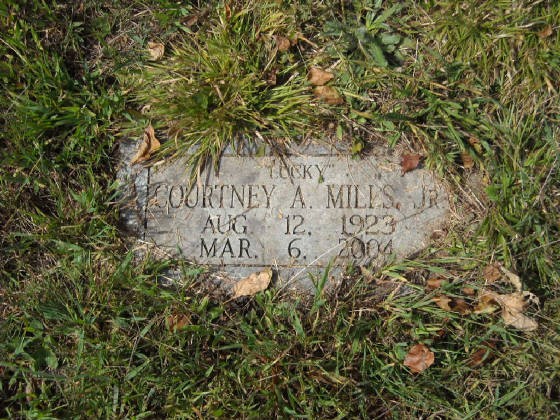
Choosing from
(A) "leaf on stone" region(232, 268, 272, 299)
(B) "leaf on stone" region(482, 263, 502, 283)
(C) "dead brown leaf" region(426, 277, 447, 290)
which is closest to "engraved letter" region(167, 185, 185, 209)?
(A) "leaf on stone" region(232, 268, 272, 299)

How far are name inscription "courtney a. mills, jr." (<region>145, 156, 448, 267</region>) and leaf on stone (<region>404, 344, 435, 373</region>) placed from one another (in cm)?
45

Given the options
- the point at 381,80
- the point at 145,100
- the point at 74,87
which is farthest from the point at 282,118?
the point at 74,87

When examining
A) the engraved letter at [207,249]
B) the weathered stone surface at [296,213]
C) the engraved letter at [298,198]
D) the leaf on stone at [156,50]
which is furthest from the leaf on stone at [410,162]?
the leaf on stone at [156,50]

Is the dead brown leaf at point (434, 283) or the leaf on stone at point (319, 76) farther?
the leaf on stone at point (319, 76)

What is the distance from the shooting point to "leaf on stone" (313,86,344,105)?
10.1 feet

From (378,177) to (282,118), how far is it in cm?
56

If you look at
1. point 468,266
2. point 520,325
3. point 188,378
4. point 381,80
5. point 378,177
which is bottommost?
point 188,378

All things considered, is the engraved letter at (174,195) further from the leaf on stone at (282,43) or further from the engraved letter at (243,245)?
the leaf on stone at (282,43)

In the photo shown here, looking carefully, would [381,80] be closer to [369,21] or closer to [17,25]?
[369,21]

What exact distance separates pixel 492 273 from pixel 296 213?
3.18 feet

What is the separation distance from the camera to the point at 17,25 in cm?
323

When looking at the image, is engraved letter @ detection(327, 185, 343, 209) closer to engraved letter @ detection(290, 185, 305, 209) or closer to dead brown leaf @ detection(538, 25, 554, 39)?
engraved letter @ detection(290, 185, 305, 209)

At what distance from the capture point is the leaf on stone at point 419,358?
2840 millimetres

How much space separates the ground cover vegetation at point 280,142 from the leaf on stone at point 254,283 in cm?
7
